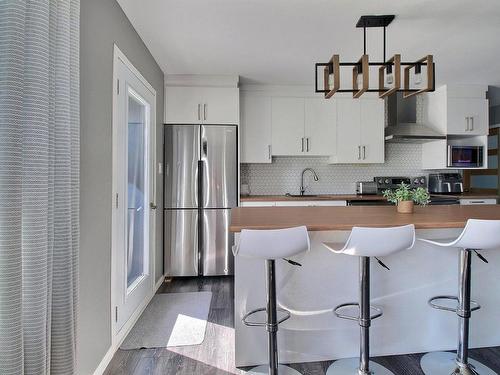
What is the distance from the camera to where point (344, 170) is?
14.1ft

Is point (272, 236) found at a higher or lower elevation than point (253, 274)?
higher

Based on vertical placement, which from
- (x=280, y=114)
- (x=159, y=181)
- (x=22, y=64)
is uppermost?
(x=280, y=114)

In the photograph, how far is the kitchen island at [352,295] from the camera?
6.16 feet

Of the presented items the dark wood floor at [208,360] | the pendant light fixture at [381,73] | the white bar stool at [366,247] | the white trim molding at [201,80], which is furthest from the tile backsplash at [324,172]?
the white bar stool at [366,247]

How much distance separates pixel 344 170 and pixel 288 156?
2.97 feet

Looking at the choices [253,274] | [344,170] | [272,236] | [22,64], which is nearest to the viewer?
[22,64]

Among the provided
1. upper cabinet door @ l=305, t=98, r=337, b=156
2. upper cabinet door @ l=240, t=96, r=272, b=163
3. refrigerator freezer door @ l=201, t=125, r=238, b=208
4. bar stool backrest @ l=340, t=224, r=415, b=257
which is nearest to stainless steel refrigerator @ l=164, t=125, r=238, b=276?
refrigerator freezer door @ l=201, t=125, r=238, b=208

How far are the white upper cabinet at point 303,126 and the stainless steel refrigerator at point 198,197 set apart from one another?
81cm

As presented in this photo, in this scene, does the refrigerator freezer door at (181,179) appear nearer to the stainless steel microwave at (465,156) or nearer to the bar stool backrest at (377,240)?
the bar stool backrest at (377,240)

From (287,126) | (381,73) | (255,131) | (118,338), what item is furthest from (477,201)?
(118,338)

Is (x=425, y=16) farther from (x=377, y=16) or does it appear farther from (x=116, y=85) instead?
(x=116, y=85)

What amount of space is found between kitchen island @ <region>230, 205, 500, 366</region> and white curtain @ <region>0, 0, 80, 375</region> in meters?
0.99

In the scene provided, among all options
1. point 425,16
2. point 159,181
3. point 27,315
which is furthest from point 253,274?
point 425,16

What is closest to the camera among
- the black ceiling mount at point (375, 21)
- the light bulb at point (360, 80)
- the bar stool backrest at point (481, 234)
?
the bar stool backrest at point (481, 234)
